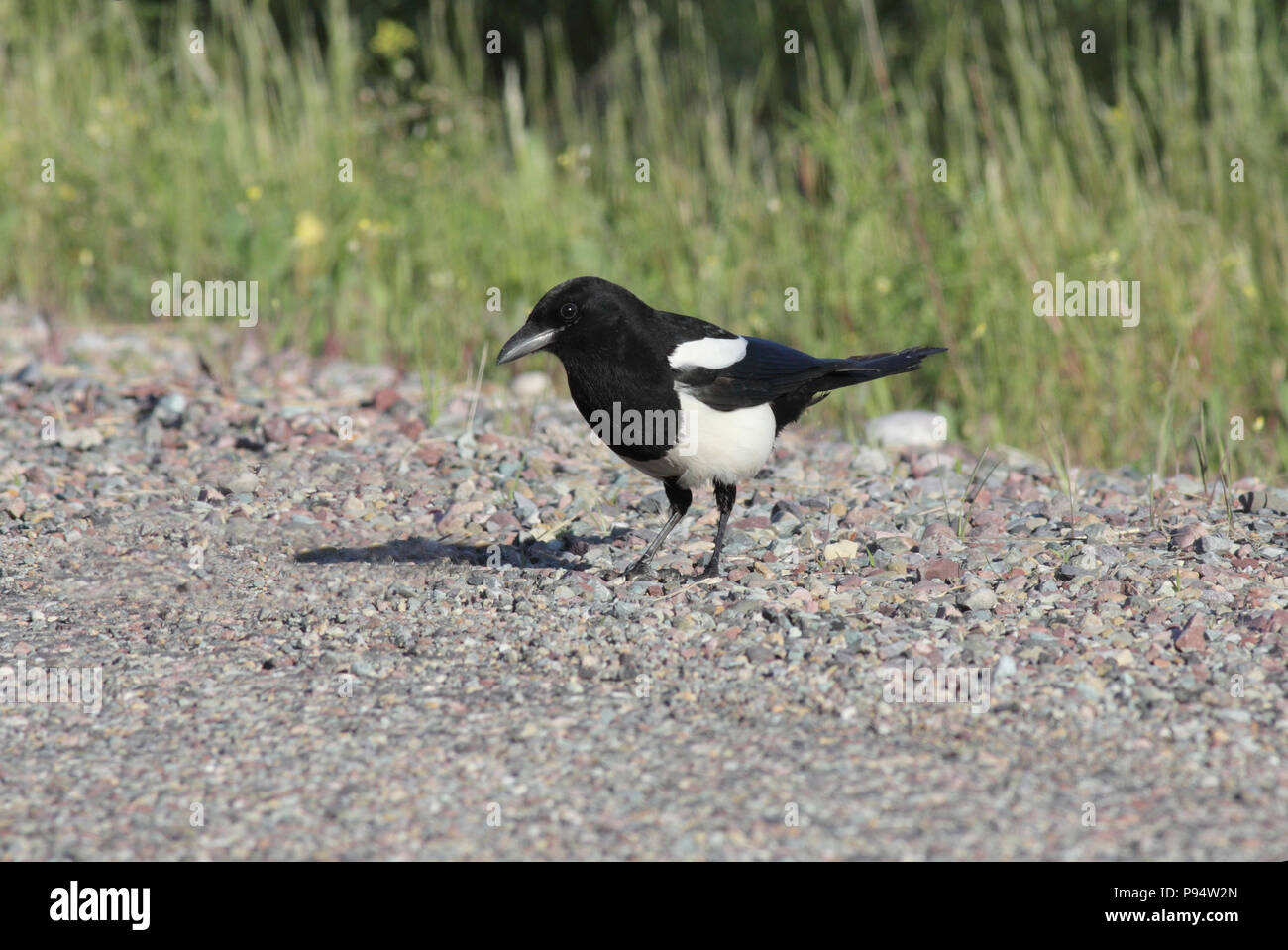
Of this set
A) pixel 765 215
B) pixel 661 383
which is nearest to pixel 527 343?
pixel 661 383

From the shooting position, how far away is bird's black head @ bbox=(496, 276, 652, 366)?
152 inches

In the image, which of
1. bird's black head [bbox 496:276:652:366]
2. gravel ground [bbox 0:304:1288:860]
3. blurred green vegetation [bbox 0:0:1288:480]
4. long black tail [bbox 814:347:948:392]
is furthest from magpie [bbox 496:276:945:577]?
blurred green vegetation [bbox 0:0:1288:480]

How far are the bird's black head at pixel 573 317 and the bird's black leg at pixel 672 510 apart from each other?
0.48 meters

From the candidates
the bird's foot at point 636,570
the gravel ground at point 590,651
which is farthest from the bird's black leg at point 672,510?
the gravel ground at point 590,651

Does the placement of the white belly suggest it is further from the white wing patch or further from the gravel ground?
the gravel ground

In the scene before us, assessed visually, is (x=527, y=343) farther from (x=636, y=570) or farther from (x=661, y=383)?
(x=636, y=570)

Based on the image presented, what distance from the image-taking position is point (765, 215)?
260 inches

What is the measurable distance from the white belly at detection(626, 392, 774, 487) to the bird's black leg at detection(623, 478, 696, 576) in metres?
0.08

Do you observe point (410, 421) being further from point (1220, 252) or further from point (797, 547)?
point (1220, 252)

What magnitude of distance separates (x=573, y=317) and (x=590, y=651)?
942 millimetres

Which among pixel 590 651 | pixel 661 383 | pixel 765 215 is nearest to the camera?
pixel 590 651

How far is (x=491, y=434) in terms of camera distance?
5.19 m

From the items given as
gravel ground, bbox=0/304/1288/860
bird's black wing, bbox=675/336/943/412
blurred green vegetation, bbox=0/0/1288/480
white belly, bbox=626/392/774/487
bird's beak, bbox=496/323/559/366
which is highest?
blurred green vegetation, bbox=0/0/1288/480

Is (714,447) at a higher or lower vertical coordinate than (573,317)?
lower
